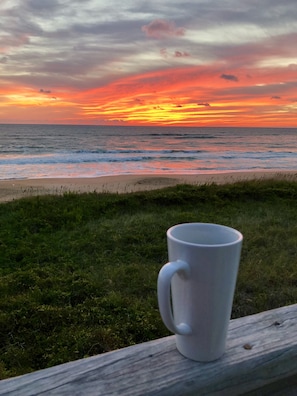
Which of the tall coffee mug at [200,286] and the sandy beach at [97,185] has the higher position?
the tall coffee mug at [200,286]

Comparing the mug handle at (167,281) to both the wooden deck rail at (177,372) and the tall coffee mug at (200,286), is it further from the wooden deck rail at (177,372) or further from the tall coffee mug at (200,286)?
the wooden deck rail at (177,372)

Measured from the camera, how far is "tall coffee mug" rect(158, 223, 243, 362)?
76cm

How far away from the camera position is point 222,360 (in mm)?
867

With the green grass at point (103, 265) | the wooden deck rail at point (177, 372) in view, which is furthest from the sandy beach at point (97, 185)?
the wooden deck rail at point (177, 372)

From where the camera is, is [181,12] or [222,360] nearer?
[222,360]

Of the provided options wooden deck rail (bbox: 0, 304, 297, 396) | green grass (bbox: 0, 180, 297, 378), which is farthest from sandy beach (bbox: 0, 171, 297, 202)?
wooden deck rail (bbox: 0, 304, 297, 396)

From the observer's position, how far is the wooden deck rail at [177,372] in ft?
2.52

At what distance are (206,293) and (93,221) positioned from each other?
4.28 metres

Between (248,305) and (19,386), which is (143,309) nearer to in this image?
(248,305)

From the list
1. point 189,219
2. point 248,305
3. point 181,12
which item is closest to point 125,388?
point 248,305

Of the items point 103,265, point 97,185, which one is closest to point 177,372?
point 103,265

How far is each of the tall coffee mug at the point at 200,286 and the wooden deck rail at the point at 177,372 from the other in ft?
0.14

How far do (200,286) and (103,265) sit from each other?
2.85 metres

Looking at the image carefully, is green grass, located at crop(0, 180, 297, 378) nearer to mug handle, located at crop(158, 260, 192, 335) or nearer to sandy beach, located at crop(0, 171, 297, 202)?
mug handle, located at crop(158, 260, 192, 335)
